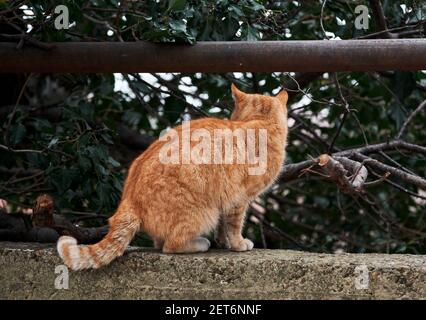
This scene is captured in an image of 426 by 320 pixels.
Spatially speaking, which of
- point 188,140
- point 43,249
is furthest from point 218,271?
point 43,249

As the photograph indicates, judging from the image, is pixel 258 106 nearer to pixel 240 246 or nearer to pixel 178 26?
pixel 178 26

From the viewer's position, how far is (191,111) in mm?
5008

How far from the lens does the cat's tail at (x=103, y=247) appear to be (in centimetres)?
314

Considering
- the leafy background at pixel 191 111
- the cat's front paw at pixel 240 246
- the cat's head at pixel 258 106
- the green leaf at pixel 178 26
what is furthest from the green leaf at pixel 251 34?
the cat's front paw at pixel 240 246

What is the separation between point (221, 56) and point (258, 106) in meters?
0.44

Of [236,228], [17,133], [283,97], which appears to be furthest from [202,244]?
[17,133]

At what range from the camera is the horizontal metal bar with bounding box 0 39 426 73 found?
3.36m

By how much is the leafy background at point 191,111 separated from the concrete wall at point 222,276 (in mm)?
769

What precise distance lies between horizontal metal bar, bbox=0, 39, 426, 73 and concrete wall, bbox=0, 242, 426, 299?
85cm

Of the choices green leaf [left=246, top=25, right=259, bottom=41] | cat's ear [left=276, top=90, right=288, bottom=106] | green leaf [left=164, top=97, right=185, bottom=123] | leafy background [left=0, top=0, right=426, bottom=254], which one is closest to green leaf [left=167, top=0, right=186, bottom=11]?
leafy background [left=0, top=0, right=426, bottom=254]

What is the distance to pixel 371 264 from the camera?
3.09m

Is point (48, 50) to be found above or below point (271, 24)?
below

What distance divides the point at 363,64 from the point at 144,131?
2.77m

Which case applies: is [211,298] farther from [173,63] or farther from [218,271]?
[173,63]
